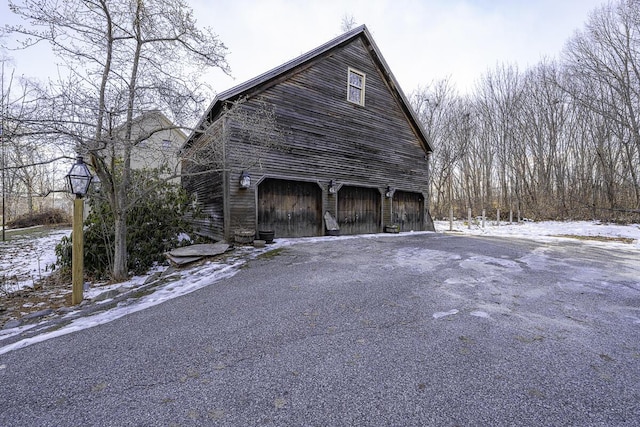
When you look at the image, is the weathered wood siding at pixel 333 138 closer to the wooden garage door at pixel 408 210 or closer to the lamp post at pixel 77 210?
the wooden garage door at pixel 408 210

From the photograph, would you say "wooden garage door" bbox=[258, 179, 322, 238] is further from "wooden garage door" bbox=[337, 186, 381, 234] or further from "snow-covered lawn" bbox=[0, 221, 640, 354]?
"wooden garage door" bbox=[337, 186, 381, 234]

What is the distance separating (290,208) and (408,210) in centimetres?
599

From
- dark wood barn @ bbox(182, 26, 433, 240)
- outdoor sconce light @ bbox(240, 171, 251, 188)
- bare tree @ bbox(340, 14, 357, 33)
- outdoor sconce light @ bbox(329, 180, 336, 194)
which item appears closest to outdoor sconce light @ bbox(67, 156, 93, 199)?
dark wood barn @ bbox(182, 26, 433, 240)

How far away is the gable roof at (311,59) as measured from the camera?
24.7ft

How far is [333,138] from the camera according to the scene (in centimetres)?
968

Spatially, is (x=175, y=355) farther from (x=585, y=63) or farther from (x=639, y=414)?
(x=585, y=63)

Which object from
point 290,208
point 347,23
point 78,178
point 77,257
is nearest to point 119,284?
point 77,257

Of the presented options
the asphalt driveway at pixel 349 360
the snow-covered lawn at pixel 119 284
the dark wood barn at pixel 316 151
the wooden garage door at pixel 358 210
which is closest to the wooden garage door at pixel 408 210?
the dark wood barn at pixel 316 151

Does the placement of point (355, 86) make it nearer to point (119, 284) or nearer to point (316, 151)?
point (316, 151)

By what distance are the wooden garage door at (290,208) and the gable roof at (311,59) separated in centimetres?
258

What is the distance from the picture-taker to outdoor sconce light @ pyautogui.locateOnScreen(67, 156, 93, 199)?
3996mm

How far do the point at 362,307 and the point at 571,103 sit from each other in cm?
2377

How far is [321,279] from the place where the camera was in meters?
4.37

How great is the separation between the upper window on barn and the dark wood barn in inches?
1.5
